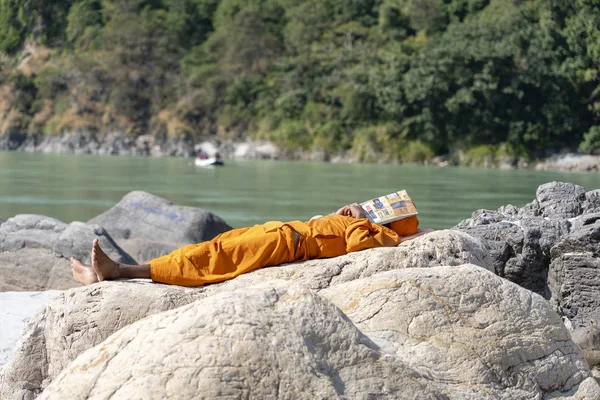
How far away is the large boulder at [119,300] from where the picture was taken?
388 centimetres

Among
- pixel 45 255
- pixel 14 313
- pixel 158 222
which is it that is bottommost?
pixel 158 222

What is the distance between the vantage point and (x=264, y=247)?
4.48m

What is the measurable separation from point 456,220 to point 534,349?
1278 cm

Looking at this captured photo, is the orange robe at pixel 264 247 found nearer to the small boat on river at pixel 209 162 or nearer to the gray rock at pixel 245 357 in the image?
the gray rock at pixel 245 357

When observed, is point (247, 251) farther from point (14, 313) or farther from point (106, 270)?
point (14, 313)

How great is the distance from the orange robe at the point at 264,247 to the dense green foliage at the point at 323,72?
33168 mm

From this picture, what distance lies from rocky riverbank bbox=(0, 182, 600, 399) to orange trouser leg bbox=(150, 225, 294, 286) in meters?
0.09

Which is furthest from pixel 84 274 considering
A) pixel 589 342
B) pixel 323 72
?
pixel 323 72

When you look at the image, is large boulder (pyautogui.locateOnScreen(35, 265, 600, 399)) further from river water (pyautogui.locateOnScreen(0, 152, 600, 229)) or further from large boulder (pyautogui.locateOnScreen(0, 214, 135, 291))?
river water (pyautogui.locateOnScreen(0, 152, 600, 229))

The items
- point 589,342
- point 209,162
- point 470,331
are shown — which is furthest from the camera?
point 209,162

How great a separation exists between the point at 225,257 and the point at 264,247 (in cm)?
21

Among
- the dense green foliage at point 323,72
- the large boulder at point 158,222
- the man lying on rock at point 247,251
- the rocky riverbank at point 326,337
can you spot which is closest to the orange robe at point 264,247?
the man lying on rock at point 247,251

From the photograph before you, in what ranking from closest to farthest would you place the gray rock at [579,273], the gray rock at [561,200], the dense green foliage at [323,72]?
the gray rock at [579,273] < the gray rock at [561,200] < the dense green foliage at [323,72]

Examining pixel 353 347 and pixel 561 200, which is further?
pixel 561 200
